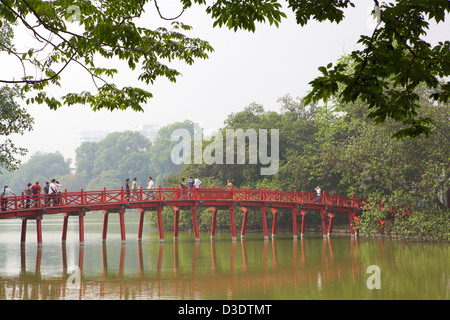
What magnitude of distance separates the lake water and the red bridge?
5.25 feet

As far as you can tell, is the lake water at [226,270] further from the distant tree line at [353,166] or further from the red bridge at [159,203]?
the distant tree line at [353,166]

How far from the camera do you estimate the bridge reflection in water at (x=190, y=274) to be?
14766 mm

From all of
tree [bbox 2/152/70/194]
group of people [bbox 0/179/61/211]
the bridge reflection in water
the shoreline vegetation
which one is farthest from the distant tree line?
tree [bbox 2/152/70/194]

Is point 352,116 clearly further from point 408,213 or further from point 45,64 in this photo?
point 45,64

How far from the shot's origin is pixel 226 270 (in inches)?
756

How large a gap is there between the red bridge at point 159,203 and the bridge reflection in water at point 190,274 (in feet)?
6.23

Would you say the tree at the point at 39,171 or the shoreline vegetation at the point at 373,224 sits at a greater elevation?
the tree at the point at 39,171

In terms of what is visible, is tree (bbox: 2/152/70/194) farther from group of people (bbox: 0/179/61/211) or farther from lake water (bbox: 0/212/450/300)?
lake water (bbox: 0/212/450/300)

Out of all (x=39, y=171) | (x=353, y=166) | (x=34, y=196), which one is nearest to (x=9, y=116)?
(x=34, y=196)

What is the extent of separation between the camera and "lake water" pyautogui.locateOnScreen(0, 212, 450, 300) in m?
14.7

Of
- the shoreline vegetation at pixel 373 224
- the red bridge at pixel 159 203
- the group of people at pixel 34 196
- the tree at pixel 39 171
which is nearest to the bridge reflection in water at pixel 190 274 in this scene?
the red bridge at pixel 159 203

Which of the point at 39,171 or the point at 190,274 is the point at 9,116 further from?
the point at 39,171

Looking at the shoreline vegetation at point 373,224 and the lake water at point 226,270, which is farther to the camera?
the shoreline vegetation at point 373,224
